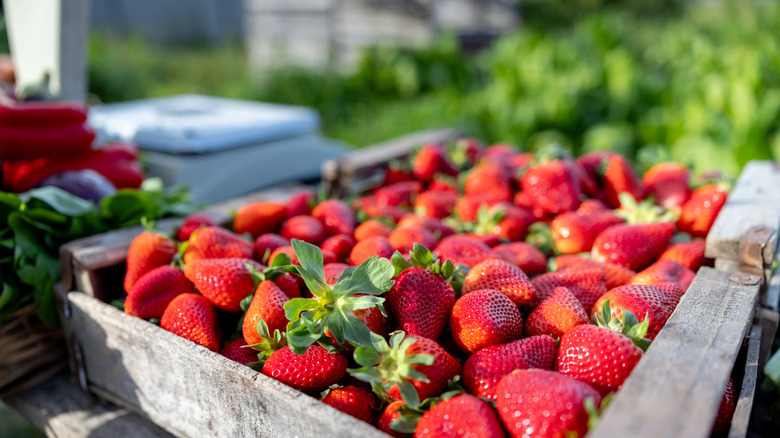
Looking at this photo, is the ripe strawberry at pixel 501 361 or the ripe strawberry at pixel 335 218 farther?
the ripe strawberry at pixel 335 218

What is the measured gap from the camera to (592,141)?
3.89 metres

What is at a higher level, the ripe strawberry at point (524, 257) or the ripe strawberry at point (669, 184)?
the ripe strawberry at point (669, 184)

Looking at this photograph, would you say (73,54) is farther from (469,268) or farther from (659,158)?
(659,158)

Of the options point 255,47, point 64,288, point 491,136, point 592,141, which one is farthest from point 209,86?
point 64,288

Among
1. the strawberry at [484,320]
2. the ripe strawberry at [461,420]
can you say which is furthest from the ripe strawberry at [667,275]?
the ripe strawberry at [461,420]

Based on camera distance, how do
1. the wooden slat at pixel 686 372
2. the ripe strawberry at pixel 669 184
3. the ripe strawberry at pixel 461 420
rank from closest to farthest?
the wooden slat at pixel 686 372 < the ripe strawberry at pixel 461 420 < the ripe strawberry at pixel 669 184

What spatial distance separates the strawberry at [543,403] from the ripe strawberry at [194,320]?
2.04ft

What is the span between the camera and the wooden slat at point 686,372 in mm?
725

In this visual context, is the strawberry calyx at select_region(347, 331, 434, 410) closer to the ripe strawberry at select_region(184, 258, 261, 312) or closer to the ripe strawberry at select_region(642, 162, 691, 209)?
the ripe strawberry at select_region(184, 258, 261, 312)

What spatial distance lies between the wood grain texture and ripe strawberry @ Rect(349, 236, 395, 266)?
1.39 ft

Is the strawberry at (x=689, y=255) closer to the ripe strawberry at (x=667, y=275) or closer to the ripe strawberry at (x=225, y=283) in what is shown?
the ripe strawberry at (x=667, y=275)

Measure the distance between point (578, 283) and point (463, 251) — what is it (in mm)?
280

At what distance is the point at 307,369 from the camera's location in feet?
3.35

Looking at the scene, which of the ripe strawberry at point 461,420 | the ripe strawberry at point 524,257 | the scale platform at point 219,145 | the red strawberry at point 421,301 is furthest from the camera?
the scale platform at point 219,145
